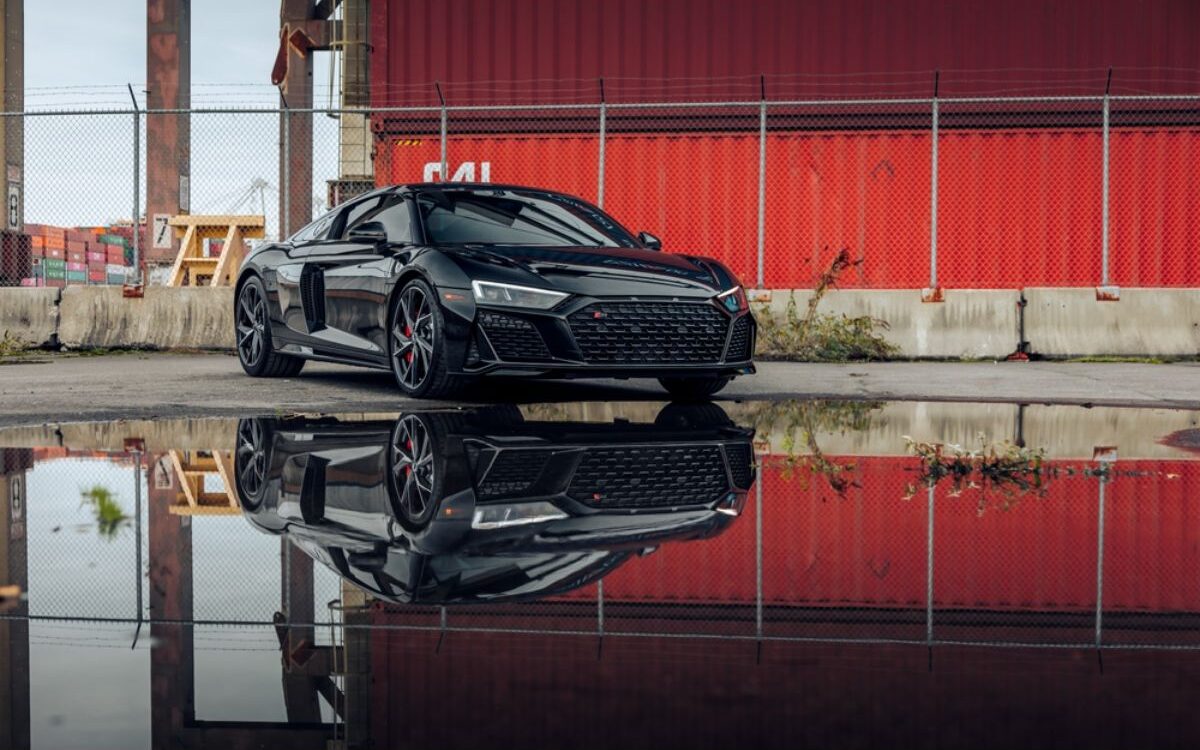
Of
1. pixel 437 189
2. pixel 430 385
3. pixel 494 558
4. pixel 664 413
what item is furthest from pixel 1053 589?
pixel 437 189

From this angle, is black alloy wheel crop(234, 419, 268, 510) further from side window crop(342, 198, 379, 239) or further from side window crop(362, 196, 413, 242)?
side window crop(342, 198, 379, 239)

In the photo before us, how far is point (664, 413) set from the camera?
312 inches

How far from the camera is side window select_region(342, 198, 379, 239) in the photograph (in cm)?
966

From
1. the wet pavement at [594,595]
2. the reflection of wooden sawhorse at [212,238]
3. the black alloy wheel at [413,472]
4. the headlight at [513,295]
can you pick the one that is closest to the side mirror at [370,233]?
the headlight at [513,295]

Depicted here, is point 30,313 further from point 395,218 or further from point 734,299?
point 734,299

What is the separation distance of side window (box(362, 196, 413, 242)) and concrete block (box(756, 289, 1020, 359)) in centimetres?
597

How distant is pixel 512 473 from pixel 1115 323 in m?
10.4

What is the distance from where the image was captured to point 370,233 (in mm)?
9047

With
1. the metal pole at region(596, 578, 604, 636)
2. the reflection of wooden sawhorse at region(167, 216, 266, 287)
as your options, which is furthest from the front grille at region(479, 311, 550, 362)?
the reflection of wooden sawhorse at region(167, 216, 266, 287)

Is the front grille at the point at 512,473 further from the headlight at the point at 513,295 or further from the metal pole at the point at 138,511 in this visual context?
the headlight at the point at 513,295

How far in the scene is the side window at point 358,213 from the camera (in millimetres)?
9656

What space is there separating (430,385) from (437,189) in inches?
65.2

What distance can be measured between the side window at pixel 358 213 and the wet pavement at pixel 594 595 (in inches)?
146

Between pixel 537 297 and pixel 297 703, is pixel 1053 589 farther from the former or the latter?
pixel 537 297
